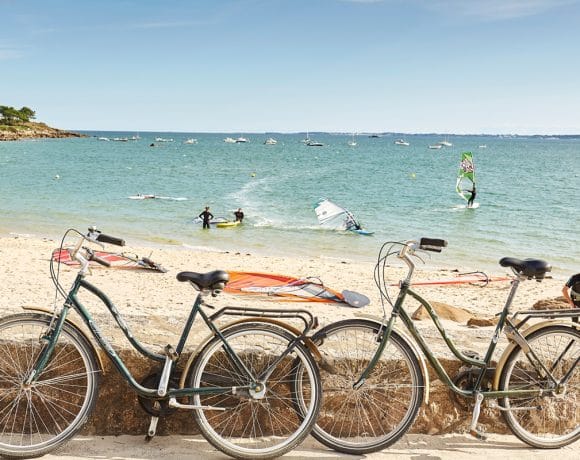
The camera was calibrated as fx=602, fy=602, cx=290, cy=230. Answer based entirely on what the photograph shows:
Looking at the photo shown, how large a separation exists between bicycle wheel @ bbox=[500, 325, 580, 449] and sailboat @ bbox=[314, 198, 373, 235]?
21.4 meters

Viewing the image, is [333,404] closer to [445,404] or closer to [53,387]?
[445,404]

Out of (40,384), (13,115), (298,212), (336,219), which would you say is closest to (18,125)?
(13,115)

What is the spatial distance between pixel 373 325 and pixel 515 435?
3.90 feet

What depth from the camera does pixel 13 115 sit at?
5315 inches

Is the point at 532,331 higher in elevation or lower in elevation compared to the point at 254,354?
higher

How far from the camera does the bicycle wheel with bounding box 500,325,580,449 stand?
3707mm

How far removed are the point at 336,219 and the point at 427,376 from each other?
22.8 metres

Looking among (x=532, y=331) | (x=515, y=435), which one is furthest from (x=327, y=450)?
(x=532, y=331)

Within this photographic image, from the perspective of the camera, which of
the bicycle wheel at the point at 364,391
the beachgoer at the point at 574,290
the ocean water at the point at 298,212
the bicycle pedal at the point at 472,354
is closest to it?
the bicycle wheel at the point at 364,391

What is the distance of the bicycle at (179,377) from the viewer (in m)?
3.42

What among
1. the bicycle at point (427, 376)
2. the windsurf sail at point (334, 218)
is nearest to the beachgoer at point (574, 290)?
the bicycle at point (427, 376)

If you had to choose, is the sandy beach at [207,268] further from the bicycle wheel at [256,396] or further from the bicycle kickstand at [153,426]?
the bicycle kickstand at [153,426]

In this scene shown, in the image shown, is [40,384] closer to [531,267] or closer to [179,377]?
[179,377]

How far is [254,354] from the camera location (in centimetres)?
367
